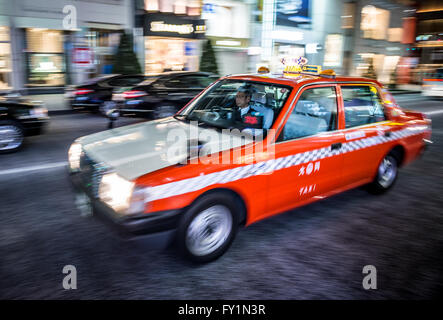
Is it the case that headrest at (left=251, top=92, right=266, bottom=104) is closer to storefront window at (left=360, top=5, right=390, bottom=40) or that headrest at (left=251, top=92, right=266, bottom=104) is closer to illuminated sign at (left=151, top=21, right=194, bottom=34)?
illuminated sign at (left=151, top=21, right=194, bottom=34)

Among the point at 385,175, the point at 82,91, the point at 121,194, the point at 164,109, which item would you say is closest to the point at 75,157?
the point at 121,194

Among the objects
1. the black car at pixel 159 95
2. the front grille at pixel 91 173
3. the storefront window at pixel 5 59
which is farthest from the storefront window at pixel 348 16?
the front grille at pixel 91 173

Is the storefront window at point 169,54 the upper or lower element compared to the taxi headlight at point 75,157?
upper

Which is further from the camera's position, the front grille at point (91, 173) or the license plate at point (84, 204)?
the license plate at point (84, 204)

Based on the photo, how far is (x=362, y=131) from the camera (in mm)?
4309

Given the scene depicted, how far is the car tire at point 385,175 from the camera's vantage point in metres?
4.95

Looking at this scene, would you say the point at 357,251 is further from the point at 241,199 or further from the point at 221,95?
the point at 221,95

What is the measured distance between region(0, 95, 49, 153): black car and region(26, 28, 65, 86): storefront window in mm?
10002

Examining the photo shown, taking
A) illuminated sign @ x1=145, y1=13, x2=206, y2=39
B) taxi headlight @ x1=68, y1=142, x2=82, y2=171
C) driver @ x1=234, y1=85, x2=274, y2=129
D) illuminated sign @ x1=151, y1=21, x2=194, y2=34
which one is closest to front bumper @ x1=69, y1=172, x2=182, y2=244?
taxi headlight @ x1=68, y1=142, x2=82, y2=171

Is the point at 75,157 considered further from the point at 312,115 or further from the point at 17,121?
the point at 17,121

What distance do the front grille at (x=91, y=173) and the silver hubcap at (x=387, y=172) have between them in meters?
3.68

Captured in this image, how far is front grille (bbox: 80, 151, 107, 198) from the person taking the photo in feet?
10.0

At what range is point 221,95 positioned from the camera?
14.6 ft

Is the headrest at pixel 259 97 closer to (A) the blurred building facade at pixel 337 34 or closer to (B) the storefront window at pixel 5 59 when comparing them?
(B) the storefront window at pixel 5 59
